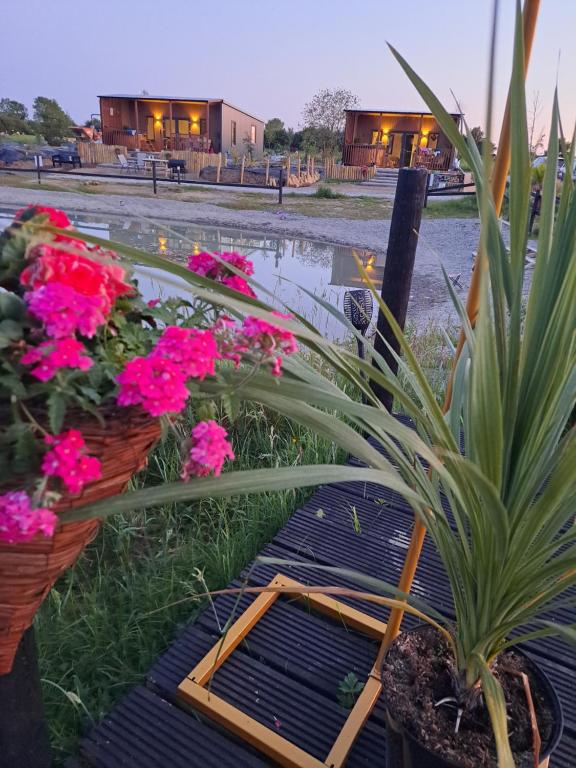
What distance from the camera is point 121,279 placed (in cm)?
51

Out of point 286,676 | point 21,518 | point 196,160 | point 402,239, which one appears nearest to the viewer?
point 21,518

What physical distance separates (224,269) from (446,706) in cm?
76

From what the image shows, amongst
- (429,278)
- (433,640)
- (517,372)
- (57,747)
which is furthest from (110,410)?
(429,278)

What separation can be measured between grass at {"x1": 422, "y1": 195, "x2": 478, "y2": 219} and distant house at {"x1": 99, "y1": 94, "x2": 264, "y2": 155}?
11437 millimetres

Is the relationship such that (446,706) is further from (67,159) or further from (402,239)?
(67,159)

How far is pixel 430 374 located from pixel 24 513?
252cm

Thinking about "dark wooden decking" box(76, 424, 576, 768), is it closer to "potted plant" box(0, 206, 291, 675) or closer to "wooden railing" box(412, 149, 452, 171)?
"potted plant" box(0, 206, 291, 675)

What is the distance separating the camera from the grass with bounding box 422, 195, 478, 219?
11.5 metres

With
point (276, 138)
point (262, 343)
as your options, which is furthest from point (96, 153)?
point (262, 343)

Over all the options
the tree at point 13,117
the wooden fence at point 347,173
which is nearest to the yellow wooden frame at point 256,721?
the wooden fence at point 347,173

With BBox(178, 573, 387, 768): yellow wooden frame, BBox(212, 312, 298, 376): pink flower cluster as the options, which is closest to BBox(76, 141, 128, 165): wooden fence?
BBox(178, 573, 387, 768): yellow wooden frame

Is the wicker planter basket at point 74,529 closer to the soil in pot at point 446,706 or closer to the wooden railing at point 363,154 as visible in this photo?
the soil in pot at point 446,706

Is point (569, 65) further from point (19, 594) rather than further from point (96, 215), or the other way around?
point (96, 215)

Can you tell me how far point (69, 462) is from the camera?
45cm
